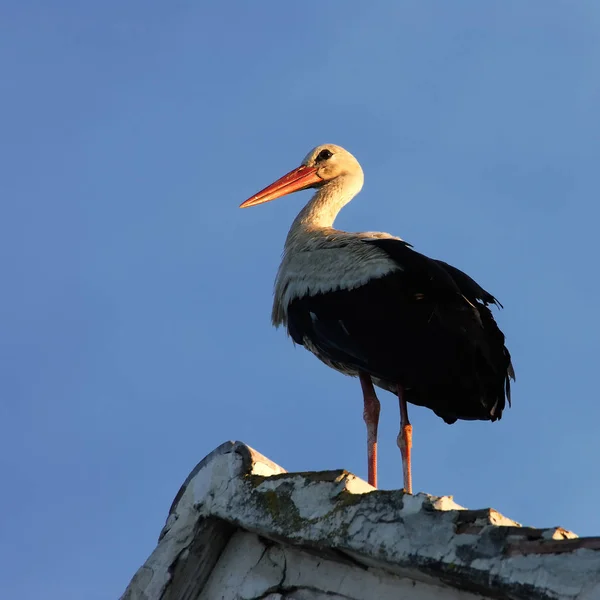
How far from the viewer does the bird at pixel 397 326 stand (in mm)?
7152

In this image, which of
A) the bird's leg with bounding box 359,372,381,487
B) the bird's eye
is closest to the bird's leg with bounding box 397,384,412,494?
the bird's leg with bounding box 359,372,381,487

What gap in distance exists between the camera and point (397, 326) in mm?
7336

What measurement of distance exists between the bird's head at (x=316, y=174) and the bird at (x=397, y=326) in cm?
170

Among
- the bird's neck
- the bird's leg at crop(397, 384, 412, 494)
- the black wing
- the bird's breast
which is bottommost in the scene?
the bird's leg at crop(397, 384, 412, 494)

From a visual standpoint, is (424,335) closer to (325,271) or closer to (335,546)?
(325,271)

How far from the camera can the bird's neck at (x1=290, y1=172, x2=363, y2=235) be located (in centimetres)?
962

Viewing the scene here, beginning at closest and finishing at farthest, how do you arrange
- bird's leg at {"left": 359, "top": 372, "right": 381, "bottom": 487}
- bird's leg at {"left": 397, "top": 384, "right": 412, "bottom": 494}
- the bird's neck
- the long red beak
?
1. bird's leg at {"left": 397, "top": 384, "right": 412, "bottom": 494}
2. bird's leg at {"left": 359, "top": 372, "right": 381, "bottom": 487}
3. the bird's neck
4. the long red beak

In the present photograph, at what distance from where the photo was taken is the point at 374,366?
7.39 m

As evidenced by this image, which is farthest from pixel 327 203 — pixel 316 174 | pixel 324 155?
pixel 324 155

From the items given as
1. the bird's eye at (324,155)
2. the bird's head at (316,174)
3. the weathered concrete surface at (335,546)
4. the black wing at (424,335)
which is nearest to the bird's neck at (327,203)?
the bird's head at (316,174)

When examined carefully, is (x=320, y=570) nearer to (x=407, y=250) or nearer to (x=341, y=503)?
(x=341, y=503)

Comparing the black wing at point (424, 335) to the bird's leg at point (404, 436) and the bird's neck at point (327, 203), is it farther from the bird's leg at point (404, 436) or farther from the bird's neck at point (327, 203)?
the bird's neck at point (327, 203)

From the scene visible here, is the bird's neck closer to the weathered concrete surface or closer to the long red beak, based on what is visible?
the long red beak

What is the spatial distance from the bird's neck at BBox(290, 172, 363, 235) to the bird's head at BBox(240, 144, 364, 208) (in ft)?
0.14
